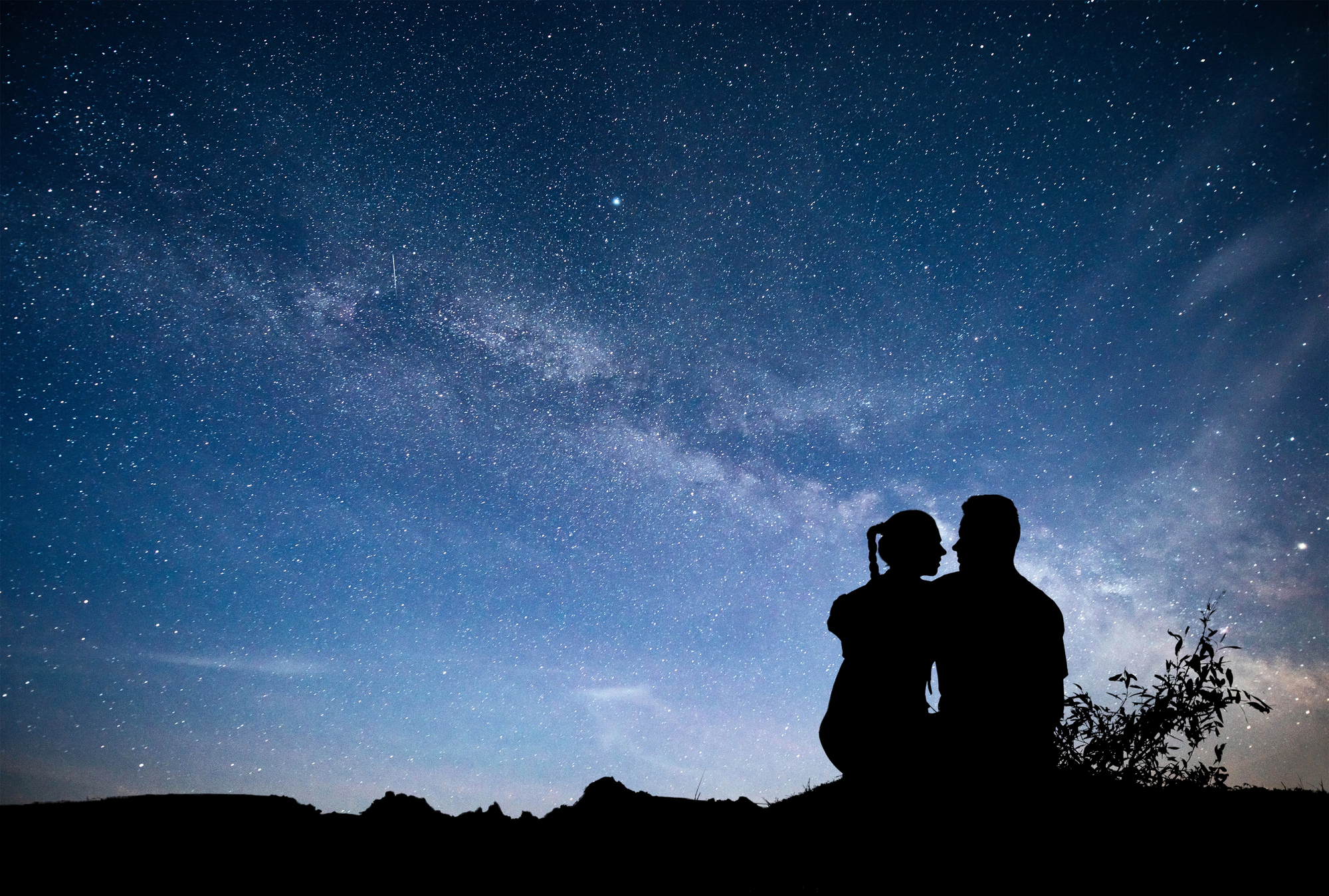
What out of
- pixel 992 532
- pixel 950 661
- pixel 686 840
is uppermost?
pixel 992 532

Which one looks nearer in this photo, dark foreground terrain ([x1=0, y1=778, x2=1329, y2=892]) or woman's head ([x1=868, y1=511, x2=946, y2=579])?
dark foreground terrain ([x1=0, y1=778, x2=1329, y2=892])

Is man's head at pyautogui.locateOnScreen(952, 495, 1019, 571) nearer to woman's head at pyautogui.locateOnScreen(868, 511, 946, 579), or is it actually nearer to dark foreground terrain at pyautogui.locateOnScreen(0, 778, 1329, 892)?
woman's head at pyautogui.locateOnScreen(868, 511, 946, 579)

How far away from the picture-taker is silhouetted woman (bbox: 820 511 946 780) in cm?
625

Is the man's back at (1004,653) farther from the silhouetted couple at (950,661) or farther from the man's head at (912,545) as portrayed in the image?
the man's head at (912,545)

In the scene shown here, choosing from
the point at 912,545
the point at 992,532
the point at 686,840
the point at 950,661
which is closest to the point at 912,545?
the point at 912,545

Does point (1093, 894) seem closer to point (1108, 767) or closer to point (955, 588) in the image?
point (955, 588)

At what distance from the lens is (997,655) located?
570cm

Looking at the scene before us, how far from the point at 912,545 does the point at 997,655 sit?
1270 mm

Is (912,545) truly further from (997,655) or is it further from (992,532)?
(997,655)

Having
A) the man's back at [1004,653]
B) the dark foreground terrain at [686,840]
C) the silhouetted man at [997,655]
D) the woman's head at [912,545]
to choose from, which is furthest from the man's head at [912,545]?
the dark foreground terrain at [686,840]

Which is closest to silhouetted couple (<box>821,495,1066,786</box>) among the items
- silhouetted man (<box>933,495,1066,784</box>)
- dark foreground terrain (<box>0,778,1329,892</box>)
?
silhouetted man (<box>933,495,1066,784</box>)

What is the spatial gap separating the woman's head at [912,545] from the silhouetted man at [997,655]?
39cm

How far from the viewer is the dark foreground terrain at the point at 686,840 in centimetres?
500

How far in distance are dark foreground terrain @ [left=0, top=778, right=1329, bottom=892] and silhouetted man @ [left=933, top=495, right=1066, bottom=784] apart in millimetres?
376
